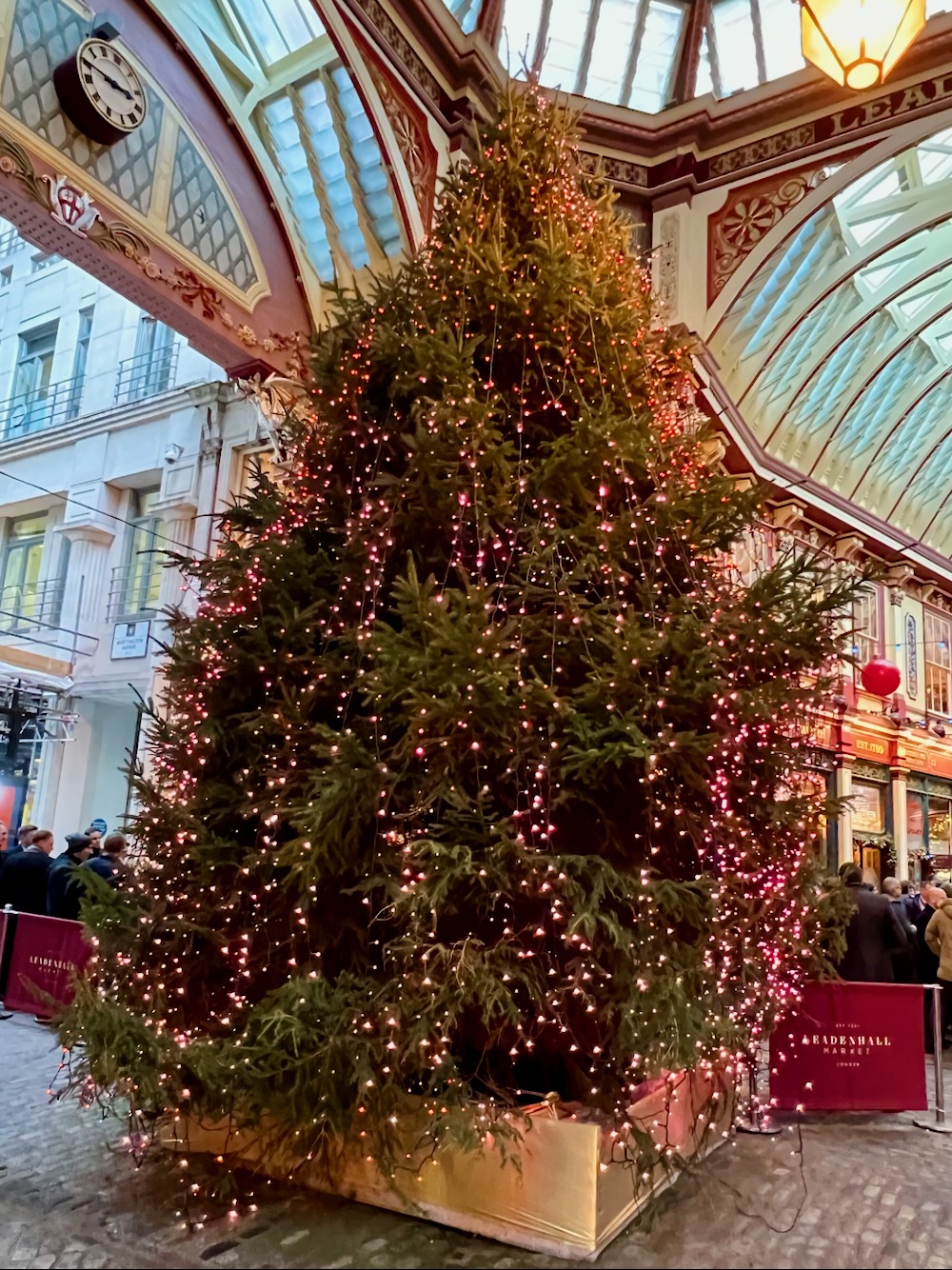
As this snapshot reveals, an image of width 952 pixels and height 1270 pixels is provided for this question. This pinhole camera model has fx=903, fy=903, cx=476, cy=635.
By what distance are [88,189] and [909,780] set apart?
17900 mm

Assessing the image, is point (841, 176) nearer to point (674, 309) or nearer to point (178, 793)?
point (674, 309)

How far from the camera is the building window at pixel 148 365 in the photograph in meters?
12.6

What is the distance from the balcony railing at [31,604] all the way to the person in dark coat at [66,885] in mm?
6150

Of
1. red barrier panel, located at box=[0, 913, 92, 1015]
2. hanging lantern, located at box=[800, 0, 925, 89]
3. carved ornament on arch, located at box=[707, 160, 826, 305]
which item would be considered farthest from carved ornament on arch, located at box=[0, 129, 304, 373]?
carved ornament on arch, located at box=[707, 160, 826, 305]

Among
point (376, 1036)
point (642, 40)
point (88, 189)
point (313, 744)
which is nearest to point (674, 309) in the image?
point (642, 40)

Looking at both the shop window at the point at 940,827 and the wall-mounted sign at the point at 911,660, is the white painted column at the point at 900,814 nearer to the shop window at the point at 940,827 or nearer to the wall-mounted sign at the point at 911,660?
the shop window at the point at 940,827

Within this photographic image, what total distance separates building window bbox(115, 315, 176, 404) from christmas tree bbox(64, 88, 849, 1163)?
877cm

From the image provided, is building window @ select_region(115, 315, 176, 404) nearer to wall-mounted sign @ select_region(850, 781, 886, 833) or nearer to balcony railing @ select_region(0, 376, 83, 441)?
balcony railing @ select_region(0, 376, 83, 441)

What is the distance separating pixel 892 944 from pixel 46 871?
6.88 metres

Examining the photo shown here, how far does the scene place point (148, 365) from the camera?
12961 mm

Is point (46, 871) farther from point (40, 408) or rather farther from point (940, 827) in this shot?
point (940, 827)

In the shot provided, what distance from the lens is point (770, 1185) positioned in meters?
4.17

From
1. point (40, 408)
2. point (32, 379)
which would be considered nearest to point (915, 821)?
point (40, 408)

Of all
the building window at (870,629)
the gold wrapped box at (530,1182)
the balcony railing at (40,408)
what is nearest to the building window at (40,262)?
the balcony railing at (40,408)
